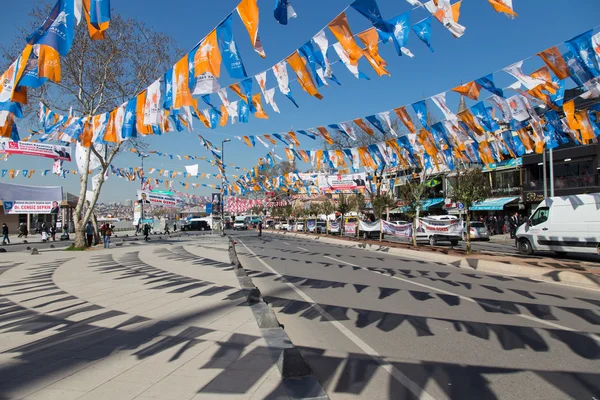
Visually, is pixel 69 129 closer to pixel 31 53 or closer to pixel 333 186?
pixel 31 53

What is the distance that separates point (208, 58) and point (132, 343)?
228 inches

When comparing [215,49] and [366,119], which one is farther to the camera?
[366,119]

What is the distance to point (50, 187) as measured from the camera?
165 feet

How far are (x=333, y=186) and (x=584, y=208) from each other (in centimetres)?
2680

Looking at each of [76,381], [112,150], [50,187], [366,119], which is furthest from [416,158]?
[50,187]

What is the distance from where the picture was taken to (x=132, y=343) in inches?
214

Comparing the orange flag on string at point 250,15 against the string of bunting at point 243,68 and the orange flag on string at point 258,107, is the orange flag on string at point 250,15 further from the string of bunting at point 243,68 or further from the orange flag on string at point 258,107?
the orange flag on string at point 258,107

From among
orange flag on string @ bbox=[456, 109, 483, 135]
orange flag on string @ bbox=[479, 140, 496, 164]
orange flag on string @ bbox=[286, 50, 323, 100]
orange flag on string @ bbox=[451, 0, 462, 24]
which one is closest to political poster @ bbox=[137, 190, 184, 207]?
orange flag on string @ bbox=[479, 140, 496, 164]

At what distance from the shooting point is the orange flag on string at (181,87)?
30.3 ft

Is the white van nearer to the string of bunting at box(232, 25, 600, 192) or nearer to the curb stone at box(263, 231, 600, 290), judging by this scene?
the string of bunting at box(232, 25, 600, 192)

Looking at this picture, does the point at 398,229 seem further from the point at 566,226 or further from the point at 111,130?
the point at 111,130

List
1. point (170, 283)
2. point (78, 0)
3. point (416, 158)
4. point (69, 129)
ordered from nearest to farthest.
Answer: point (78, 0) → point (170, 283) → point (69, 129) → point (416, 158)

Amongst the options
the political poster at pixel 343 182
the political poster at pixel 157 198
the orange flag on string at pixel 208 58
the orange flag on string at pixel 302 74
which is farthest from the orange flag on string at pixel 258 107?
the political poster at pixel 157 198

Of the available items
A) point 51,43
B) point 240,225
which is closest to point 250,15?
point 51,43
